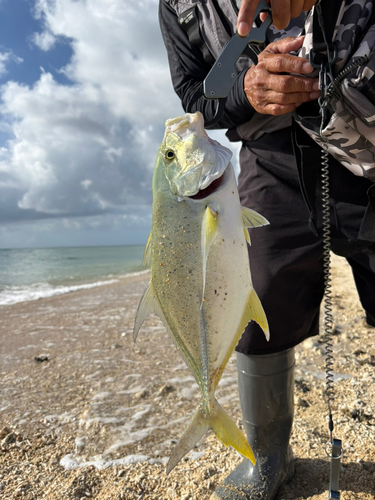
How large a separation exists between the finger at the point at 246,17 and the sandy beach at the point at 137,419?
2.35 metres

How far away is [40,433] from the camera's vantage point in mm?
2830

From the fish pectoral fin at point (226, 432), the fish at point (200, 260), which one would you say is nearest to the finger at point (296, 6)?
the fish at point (200, 260)

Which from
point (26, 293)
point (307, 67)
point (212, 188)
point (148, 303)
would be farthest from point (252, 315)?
point (26, 293)

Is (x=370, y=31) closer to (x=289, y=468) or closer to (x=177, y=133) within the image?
(x=177, y=133)

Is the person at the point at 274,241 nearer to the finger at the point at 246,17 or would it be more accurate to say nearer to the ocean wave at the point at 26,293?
the finger at the point at 246,17

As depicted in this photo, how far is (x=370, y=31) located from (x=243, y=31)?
1.90 feet

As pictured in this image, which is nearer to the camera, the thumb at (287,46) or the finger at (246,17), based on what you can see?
the finger at (246,17)

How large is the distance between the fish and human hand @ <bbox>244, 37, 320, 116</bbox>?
397 mm

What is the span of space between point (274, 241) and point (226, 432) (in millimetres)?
1083

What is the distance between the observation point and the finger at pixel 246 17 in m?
1.27

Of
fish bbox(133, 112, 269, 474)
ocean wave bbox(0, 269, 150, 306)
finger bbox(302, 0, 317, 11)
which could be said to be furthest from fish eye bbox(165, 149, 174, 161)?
ocean wave bbox(0, 269, 150, 306)

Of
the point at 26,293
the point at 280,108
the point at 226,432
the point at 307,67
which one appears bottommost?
the point at 26,293

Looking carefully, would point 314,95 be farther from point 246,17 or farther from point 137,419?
point 137,419

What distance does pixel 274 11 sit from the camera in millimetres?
1307
